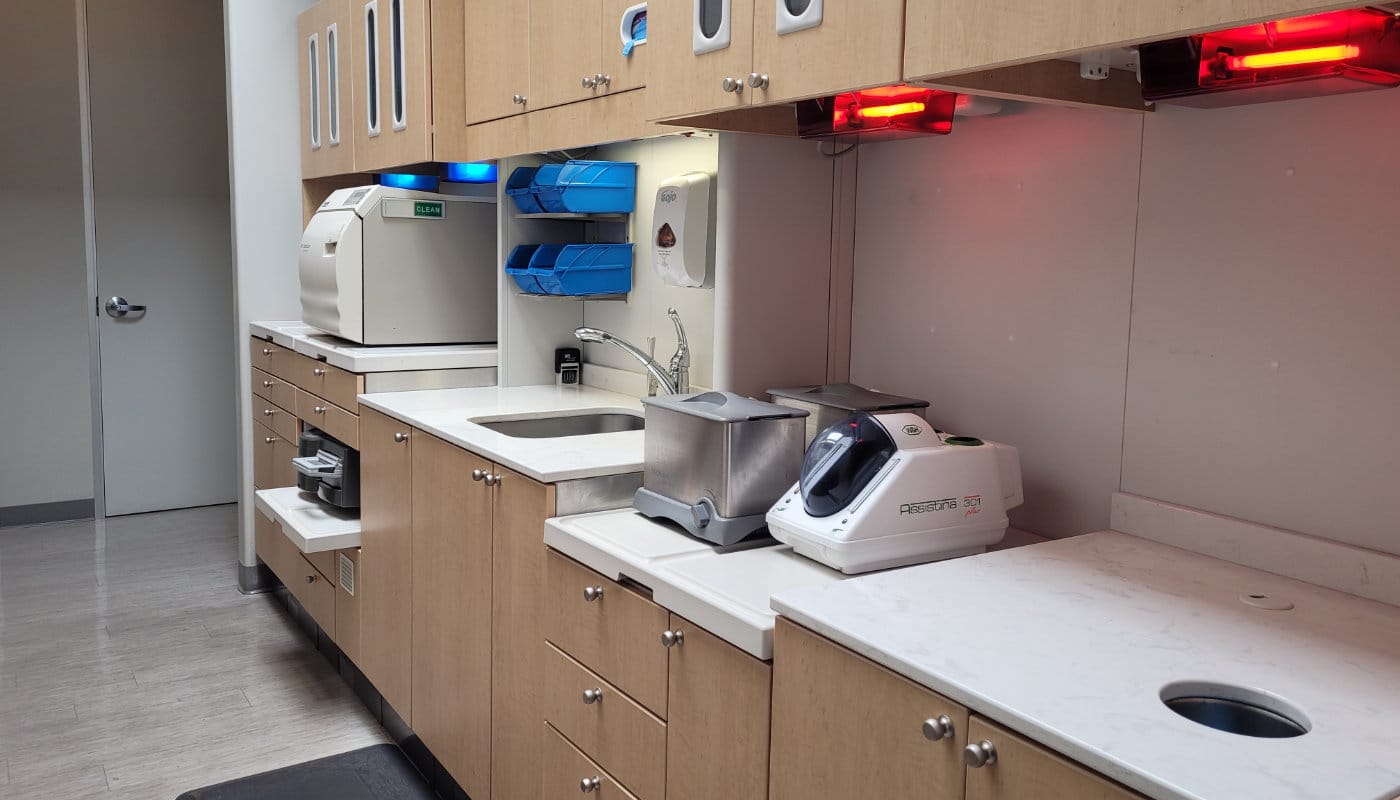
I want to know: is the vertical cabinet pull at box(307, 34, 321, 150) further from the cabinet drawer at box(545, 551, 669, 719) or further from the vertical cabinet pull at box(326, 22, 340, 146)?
the cabinet drawer at box(545, 551, 669, 719)

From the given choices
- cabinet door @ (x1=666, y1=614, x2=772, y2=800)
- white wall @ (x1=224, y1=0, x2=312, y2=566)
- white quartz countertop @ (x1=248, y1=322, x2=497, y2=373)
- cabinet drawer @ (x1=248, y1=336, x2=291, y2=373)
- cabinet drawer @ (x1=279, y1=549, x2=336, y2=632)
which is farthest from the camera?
white wall @ (x1=224, y1=0, x2=312, y2=566)

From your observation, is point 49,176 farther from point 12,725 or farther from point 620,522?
point 620,522

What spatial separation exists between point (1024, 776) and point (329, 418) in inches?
106

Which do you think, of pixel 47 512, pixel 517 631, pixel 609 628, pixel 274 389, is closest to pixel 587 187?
pixel 517 631

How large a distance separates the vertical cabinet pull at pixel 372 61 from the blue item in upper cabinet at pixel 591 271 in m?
1.01

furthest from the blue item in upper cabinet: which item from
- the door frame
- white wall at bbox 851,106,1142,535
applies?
the door frame

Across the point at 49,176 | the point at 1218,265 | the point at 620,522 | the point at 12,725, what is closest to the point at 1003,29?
the point at 1218,265

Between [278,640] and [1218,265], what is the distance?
3209 mm

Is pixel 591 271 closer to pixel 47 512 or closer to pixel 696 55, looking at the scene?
pixel 696 55

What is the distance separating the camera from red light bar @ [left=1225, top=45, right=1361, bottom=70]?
4.02ft

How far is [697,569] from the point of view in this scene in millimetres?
1615

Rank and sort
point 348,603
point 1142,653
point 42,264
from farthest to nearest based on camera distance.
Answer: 1. point 42,264
2. point 348,603
3. point 1142,653

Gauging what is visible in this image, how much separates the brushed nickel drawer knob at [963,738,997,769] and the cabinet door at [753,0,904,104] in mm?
883

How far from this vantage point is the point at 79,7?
4.96 m
